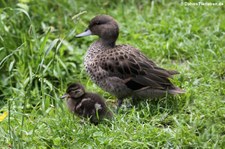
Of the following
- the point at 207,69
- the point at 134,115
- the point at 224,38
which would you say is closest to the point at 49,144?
the point at 134,115

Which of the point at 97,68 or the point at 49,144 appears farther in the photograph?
the point at 97,68

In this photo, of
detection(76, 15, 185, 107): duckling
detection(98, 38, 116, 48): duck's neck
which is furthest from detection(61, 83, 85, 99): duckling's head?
detection(98, 38, 116, 48): duck's neck

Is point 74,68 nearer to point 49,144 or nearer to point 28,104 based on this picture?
point 28,104

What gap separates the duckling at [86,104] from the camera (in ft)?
19.0

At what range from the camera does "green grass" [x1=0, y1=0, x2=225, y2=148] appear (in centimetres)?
535

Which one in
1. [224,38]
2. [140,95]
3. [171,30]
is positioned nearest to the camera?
[140,95]

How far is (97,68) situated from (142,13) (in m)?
2.72

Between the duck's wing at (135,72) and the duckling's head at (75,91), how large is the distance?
1.22 feet

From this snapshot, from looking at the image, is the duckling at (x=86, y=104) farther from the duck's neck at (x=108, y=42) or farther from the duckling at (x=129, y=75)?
the duck's neck at (x=108, y=42)

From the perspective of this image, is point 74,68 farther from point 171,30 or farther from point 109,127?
point 109,127

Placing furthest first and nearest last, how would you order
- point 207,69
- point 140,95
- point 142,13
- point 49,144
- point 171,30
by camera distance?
1. point 142,13
2. point 171,30
3. point 207,69
4. point 140,95
5. point 49,144

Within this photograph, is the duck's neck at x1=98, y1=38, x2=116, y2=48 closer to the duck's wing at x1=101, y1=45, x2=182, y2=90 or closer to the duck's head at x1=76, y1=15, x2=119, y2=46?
the duck's head at x1=76, y1=15, x2=119, y2=46

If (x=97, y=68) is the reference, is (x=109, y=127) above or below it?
below

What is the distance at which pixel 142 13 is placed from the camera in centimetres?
875
